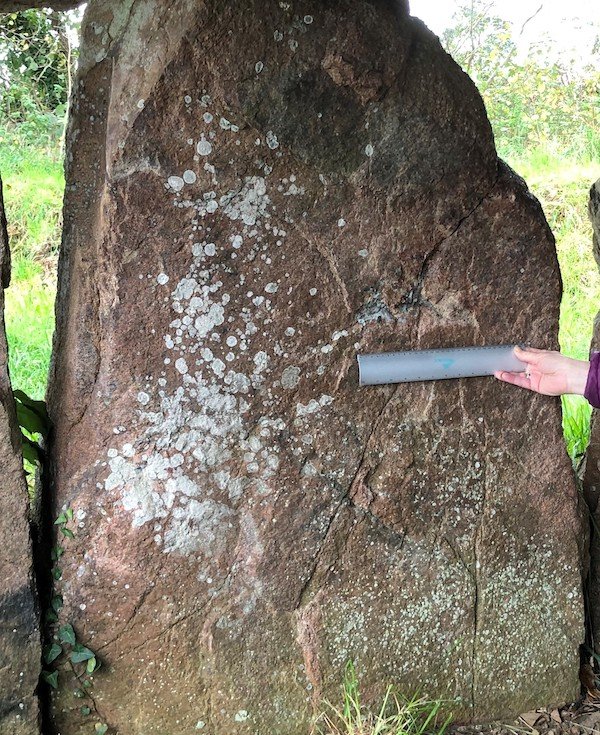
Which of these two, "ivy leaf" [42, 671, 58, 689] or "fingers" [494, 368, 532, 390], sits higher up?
"fingers" [494, 368, 532, 390]

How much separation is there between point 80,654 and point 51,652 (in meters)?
0.07

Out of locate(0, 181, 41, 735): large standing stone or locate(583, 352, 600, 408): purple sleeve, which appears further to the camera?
locate(583, 352, 600, 408): purple sleeve

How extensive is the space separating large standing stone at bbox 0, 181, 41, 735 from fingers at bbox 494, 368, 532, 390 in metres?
1.12

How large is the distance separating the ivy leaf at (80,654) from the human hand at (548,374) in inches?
45.3

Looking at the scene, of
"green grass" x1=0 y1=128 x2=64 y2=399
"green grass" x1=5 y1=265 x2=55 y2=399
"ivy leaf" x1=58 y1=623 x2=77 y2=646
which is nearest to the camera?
"ivy leaf" x1=58 y1=623 x2=77 y2=646

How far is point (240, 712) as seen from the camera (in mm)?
1844

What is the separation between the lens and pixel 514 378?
1851 mm

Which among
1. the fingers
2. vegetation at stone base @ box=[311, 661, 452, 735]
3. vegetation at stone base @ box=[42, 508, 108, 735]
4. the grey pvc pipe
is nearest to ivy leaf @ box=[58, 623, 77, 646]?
vegetation at stone base @ box=[42, 508, 108, 735]

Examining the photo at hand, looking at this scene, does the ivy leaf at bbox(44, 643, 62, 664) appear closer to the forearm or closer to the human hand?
the human hand

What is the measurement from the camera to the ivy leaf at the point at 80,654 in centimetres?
173

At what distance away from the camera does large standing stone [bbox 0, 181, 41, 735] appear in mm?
1639

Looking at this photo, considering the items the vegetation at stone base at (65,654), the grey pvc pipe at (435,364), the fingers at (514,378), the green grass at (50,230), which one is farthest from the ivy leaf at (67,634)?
the green grass at (50,230)

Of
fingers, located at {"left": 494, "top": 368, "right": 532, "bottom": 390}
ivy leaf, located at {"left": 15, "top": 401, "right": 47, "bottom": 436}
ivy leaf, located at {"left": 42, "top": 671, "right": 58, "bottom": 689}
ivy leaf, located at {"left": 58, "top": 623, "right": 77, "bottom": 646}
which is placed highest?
fingers, located at {"left": 494, "top": 368, "right": 532, "bottom": 390}

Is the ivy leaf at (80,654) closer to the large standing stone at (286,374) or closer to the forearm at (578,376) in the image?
the large standing stone at (286,374)
